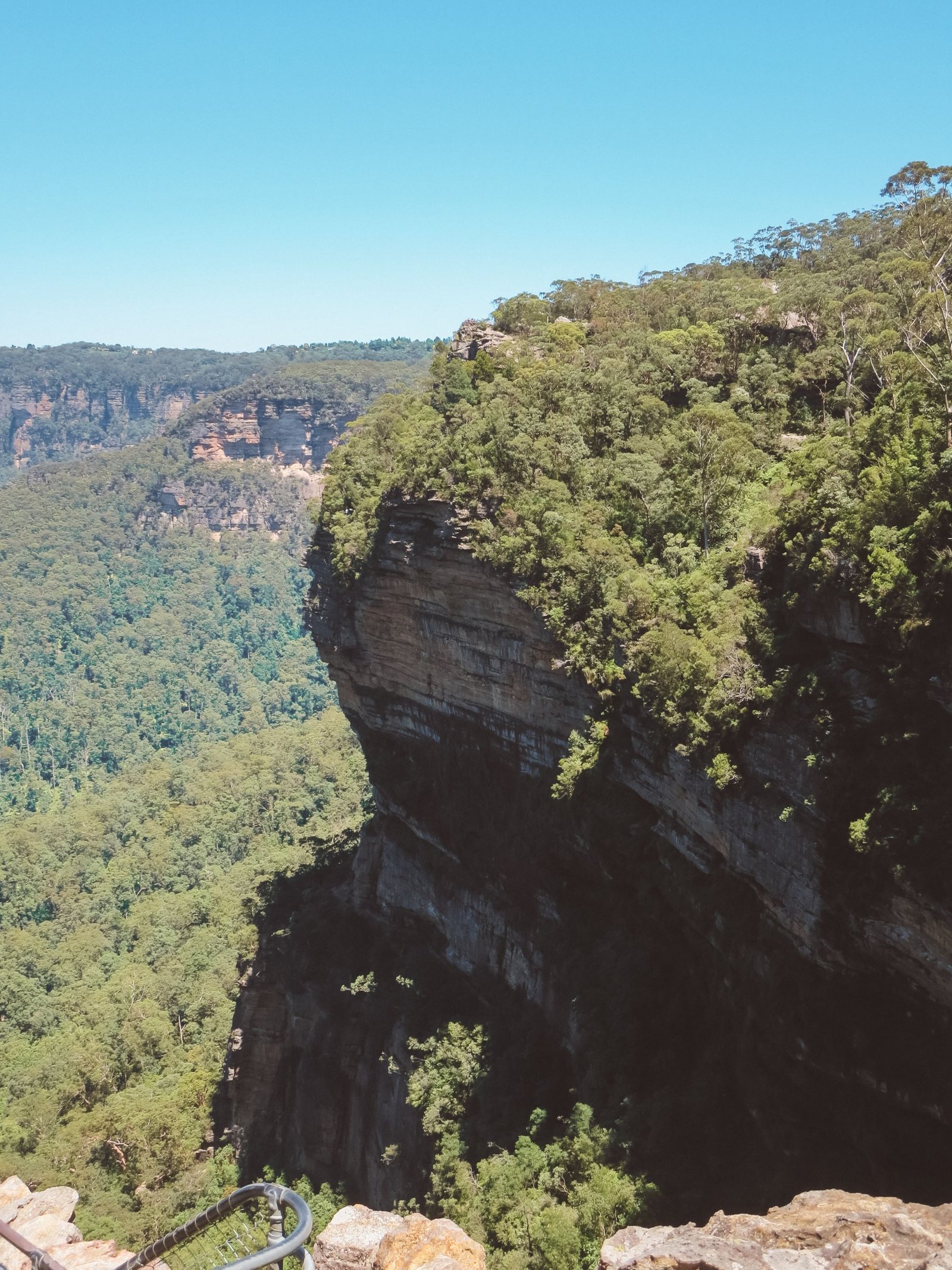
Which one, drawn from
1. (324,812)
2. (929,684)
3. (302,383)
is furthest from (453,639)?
(302,383)

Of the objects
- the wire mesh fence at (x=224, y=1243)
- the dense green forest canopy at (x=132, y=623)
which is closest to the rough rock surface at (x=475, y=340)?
the wire mesh fence at (x=224, y=1243)

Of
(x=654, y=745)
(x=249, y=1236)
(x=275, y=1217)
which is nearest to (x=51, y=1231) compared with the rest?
(x=249, y=1236)

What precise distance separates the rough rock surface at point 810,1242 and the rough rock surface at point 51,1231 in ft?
19.4

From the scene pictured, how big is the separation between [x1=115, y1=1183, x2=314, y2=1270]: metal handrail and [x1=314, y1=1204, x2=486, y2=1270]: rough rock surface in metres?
4.87

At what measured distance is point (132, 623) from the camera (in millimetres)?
149375

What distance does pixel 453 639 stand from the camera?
27156mm

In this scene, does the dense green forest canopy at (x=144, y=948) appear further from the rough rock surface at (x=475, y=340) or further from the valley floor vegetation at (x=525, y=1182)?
the rough rock surface at (x=475, y=340)

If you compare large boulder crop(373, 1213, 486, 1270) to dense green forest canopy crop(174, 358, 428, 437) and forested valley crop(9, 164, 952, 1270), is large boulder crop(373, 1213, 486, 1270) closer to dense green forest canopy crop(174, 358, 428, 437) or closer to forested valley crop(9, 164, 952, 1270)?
forested valley crop(9, 164, 952, 1270)

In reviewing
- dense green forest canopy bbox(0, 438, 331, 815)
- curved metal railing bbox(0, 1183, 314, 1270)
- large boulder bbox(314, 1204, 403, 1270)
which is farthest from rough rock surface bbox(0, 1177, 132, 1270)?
dense green forest canopy bbox(0, 438, 331, 815)

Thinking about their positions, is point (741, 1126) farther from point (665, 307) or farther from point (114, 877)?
point (114, 877)

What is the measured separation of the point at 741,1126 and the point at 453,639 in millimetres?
13986

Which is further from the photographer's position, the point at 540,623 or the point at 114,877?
the point at 114,877

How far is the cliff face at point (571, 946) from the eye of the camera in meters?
14.8

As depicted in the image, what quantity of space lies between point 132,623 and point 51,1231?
14449 cm
